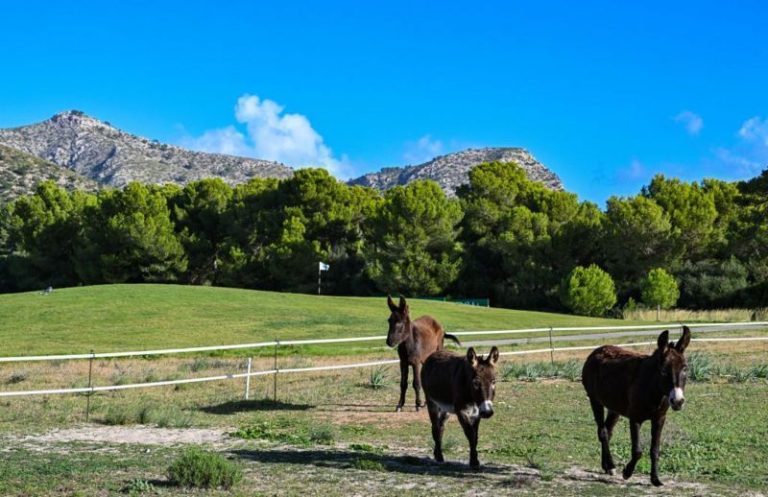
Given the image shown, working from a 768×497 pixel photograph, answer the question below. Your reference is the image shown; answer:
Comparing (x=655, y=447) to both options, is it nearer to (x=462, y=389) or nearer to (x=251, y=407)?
(x=462, y=389)

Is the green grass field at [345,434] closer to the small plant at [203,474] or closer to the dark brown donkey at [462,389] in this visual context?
the small plant at [203,474]

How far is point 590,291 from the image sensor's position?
58.8 m

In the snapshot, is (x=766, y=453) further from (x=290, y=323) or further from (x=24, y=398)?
(x=290, y=323)

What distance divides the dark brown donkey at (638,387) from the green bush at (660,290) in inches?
1930

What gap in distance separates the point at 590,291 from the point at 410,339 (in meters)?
46.0

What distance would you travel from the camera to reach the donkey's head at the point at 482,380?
354 inches

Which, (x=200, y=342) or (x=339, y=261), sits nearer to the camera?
(x=200, y=342)

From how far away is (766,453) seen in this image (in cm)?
1087

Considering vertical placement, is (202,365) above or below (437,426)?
below

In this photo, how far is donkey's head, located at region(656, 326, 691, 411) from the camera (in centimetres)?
818

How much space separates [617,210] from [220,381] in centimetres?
4849

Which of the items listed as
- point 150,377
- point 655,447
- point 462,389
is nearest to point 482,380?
point 462,389

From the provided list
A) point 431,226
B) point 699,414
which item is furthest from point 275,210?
point 699,414

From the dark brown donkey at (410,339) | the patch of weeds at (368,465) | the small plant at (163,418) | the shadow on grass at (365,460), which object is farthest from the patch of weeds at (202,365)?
the patch of weeds at (368,465)
